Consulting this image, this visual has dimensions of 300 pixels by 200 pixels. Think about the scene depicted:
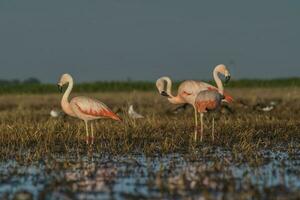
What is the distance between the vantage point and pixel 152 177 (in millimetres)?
9086

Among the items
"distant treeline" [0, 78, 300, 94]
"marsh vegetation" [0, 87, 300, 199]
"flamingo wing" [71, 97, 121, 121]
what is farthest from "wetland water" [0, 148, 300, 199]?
"distant treeline" [0, 78, 300, 94]

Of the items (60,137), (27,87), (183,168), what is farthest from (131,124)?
(27,87)

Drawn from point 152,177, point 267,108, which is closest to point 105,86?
point 267,108

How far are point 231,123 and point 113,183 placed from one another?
7972mm

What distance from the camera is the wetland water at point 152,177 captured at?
25.7 feet

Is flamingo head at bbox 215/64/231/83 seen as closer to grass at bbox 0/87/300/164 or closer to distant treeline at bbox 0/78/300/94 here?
grass at bbox 0/87/300/164

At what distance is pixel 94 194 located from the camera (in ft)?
25.8

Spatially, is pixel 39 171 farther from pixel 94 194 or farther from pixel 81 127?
pixel 81 127

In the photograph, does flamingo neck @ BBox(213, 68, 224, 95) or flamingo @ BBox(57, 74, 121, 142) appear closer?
flamingo @ BBox(57, 74, 121, 142)

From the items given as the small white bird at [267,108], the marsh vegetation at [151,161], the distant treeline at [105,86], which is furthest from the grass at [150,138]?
the distant treeline at [105,86]

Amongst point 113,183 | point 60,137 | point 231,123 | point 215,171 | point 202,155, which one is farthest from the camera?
point 231,123

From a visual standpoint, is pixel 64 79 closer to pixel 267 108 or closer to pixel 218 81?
pixel 218 81

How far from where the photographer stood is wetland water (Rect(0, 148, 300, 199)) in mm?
7840

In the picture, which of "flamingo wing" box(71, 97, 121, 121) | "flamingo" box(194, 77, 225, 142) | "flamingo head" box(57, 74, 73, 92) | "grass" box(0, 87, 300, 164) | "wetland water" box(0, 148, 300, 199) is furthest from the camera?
"flamingo head" box(57, 74, 73, 92)
